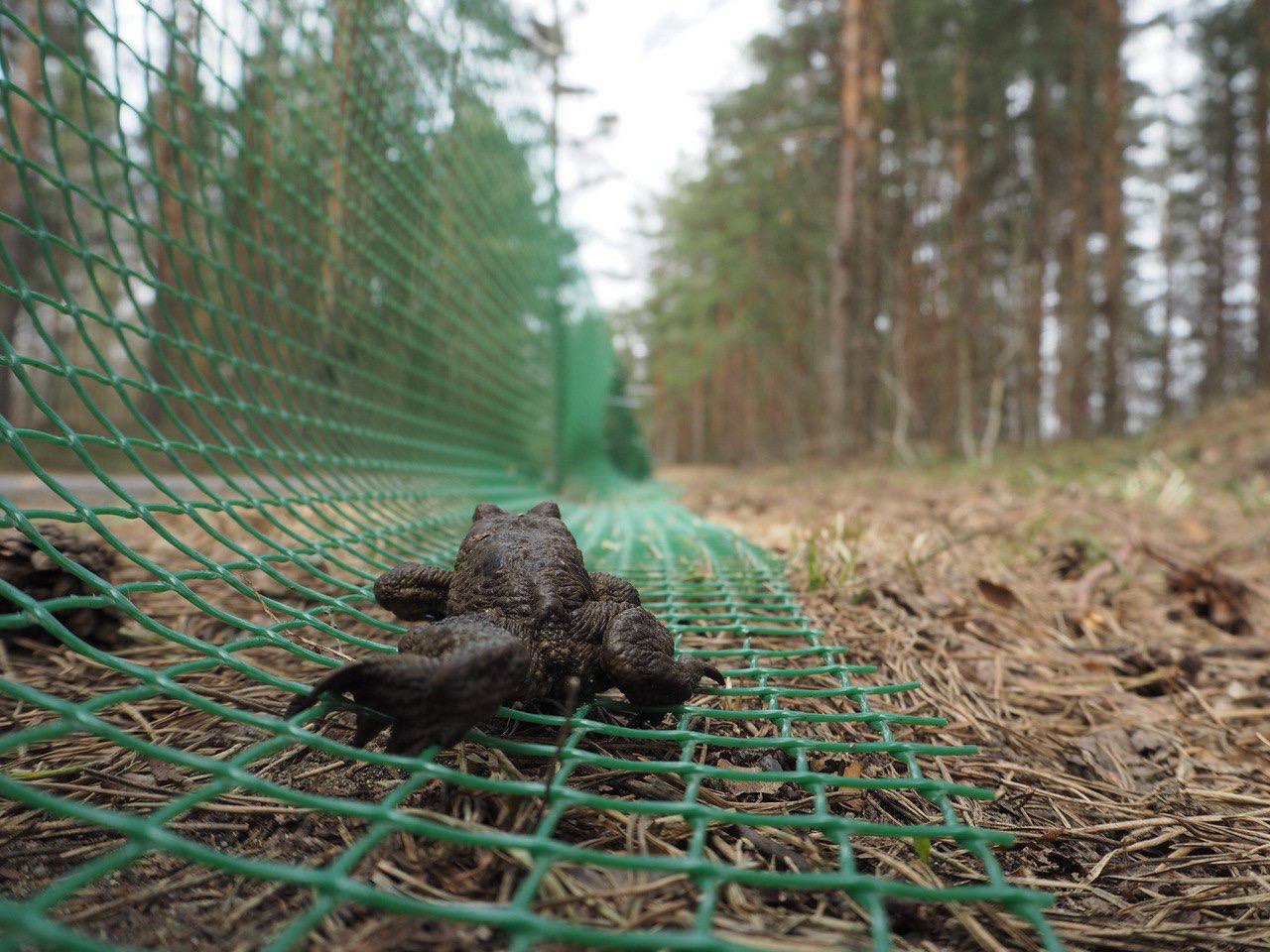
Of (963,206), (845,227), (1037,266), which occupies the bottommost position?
(845,227)

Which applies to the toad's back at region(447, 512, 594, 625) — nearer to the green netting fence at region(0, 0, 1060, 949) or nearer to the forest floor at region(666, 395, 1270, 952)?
the green netting fence at region(0, 0, 1060, 949)

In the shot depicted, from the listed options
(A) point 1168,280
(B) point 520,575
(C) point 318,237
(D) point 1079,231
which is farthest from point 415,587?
(A) point 1168,280

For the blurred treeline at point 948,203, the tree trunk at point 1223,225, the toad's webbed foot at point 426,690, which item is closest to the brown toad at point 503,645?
the toad's webbed foot at point 426,690

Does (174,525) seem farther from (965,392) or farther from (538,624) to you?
(965,392)

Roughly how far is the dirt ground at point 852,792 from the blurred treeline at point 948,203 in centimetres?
637

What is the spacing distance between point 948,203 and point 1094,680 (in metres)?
13.7

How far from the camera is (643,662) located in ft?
3.33

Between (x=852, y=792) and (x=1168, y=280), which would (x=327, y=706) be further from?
(x=1168, y=280)

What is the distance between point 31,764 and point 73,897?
0.46 metres

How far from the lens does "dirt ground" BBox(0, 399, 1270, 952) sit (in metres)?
0.71

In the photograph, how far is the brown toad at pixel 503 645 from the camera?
844mm

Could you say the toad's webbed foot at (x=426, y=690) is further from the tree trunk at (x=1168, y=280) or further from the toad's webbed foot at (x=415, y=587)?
the tree trunk at (x=1168, y=280)

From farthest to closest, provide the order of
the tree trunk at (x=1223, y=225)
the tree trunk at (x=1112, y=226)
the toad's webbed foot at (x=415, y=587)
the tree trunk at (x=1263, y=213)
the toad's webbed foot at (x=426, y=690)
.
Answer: the tree trunk at (x=1223, y=225) < the tree trunk at (x=1263, y=213) < the tree trunk at (x=1112, y=226) < the toad's webbed foot at (x=415, y=587) < the toad's webbed foot at (x=426, y=690)

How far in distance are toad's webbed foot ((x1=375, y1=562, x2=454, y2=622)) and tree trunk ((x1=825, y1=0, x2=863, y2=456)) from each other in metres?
8.73
